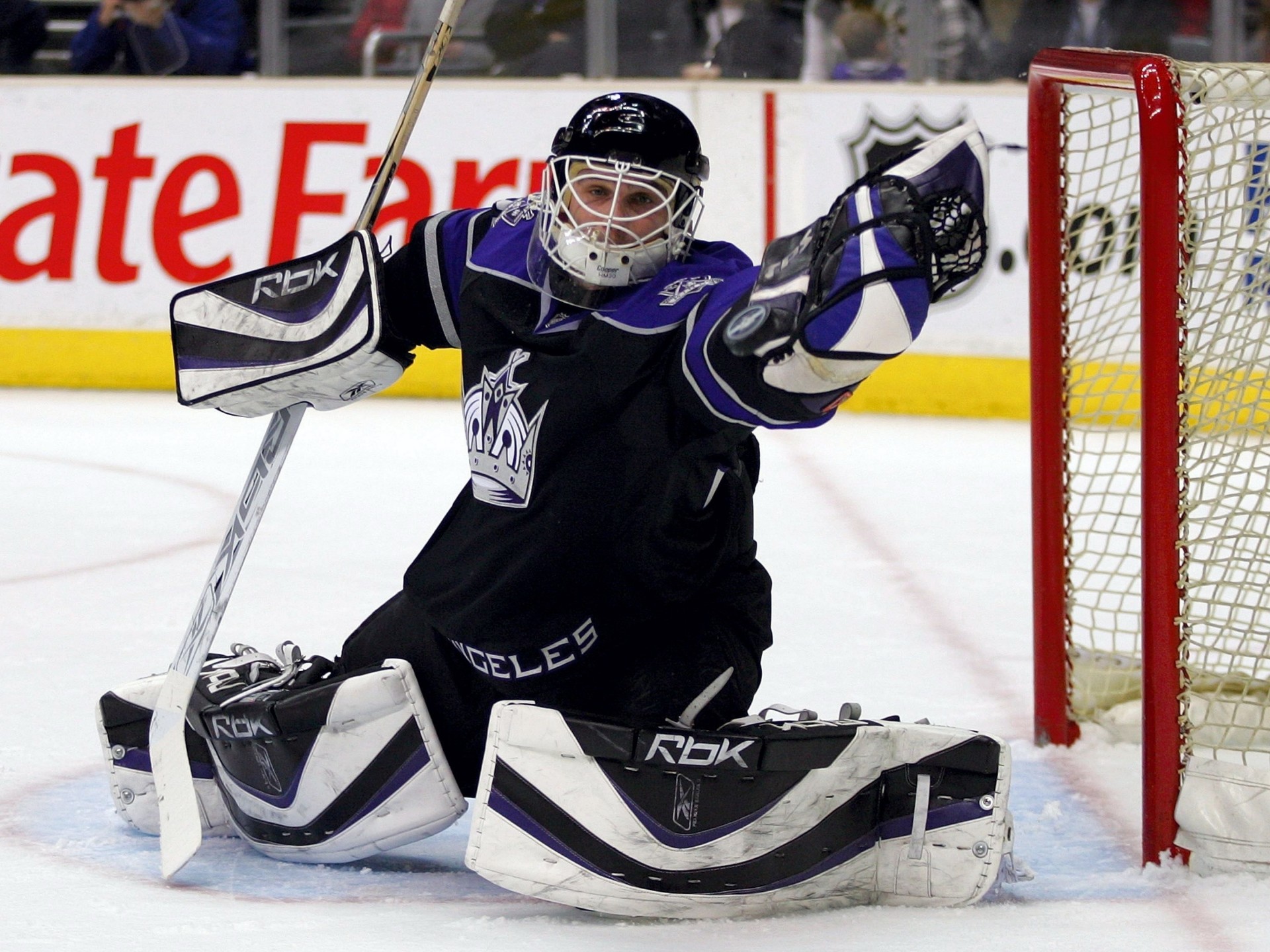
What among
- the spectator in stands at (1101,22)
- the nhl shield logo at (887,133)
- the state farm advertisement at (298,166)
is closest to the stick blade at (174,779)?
the state farm advertisement at (298,166)

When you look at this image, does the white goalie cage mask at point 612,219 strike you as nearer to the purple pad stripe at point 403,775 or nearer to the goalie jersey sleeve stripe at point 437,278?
Result: the goalie jersey sleeve stripe at point 437,278

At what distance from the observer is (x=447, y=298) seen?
1.86 metres

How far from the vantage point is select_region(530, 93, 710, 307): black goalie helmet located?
1646 millimetres

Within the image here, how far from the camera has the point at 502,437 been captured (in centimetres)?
168

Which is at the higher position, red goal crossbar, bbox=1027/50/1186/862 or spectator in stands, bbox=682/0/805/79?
spectator in stands, bbox=682/0/805/79

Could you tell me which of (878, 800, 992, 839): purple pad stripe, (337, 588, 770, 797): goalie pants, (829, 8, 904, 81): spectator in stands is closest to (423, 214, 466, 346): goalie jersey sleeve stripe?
(337, 588, 770, 797): goalie pants

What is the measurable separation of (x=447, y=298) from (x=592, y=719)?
1.68ft

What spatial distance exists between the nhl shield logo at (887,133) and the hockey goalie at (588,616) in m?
3.37

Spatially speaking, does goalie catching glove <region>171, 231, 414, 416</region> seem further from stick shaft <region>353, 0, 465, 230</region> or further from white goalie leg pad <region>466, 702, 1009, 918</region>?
white goalie leg pad <region>466, 702, 1009, 918</region>

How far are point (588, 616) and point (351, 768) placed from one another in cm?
30

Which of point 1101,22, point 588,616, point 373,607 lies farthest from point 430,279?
point 1101,22

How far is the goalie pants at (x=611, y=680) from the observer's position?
1.76 metres

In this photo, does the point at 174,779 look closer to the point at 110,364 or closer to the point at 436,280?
the point at 436,280

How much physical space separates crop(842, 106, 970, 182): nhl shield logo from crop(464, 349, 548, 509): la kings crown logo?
3491mm
